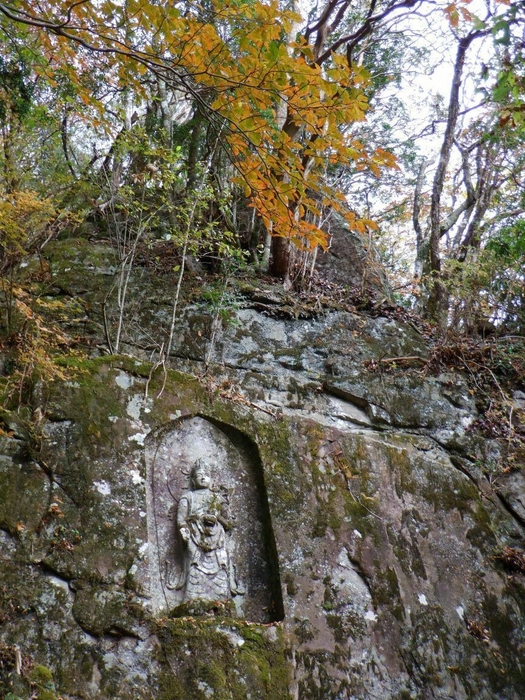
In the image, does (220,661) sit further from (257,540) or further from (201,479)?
(201,479)

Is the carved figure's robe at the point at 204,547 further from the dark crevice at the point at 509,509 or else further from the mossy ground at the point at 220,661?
the dark crevice at the point at 509,509

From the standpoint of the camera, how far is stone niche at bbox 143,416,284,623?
4957mm

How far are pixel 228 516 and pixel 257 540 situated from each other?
13.2 inches

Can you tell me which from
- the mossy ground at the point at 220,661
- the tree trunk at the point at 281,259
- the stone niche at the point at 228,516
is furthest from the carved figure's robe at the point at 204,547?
the tree trunk at the point at 281,259

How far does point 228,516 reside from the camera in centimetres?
543

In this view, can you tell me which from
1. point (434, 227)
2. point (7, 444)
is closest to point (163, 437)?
point (7, 444)

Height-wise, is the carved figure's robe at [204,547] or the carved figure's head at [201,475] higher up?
the carved figure's head at [201,475]

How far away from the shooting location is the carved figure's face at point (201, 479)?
5398 mm

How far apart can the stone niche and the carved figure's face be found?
2.5 inches

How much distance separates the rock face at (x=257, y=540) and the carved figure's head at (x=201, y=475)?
0.34 ft

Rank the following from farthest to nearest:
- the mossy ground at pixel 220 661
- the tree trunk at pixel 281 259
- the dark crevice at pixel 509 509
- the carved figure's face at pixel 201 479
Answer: the tree trunk at pixel 281 259, the dark crevice at pixel 509 509, the carved figure's face at pixel 201 479, the mossy ground at pixel 220 661

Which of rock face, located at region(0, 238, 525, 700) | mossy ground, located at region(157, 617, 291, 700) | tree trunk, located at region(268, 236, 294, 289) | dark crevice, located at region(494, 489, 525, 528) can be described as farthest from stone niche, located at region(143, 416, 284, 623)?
tree trunk, located at region(268, 236, 294, 289)

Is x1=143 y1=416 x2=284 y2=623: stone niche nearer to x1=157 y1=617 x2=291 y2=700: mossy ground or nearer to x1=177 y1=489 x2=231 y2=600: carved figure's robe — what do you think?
x1=177 y1=489 x2=231 y2=600: carved figure's robe

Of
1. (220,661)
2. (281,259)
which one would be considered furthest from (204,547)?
(281,259)
